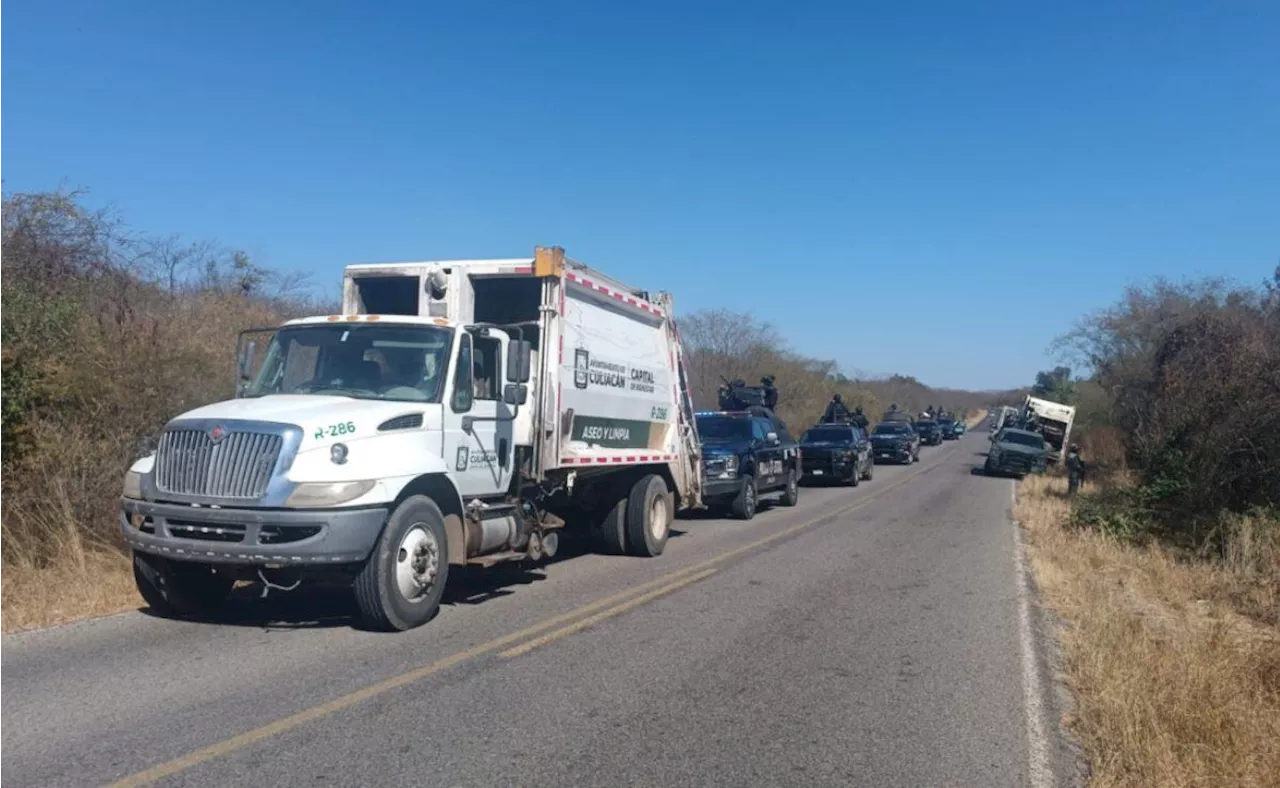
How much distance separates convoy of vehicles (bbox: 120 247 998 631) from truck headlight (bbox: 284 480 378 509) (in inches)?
0.4

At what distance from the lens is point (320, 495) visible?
7449mm

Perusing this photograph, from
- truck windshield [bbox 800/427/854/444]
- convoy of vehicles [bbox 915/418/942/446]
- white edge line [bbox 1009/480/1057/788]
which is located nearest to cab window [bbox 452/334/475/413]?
white edge line [bbox 1009/480/1057/788]

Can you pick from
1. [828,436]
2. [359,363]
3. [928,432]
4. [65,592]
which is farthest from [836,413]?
[65,592]

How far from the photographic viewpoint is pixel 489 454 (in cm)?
952

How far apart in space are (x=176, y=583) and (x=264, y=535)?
4.60ft

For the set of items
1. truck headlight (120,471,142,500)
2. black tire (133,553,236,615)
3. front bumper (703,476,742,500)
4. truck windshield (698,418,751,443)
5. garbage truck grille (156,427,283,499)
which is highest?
truck windshield (698,418,751,443)

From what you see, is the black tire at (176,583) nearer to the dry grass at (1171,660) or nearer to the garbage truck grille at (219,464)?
the garbage truck grille at (219,464)

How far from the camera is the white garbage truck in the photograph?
7.53m

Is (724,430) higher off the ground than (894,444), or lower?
higher

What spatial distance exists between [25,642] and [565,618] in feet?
13.3

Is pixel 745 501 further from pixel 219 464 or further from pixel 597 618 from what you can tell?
pixel 219 464

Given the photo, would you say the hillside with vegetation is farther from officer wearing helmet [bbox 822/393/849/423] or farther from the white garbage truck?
officer wearing helmet [bbox 822/393/849/423]

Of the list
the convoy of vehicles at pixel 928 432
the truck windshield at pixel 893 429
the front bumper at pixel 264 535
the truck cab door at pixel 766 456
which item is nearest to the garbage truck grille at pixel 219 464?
the front bumper at pixel 264 535

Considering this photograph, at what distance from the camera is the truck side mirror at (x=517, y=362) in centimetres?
925
